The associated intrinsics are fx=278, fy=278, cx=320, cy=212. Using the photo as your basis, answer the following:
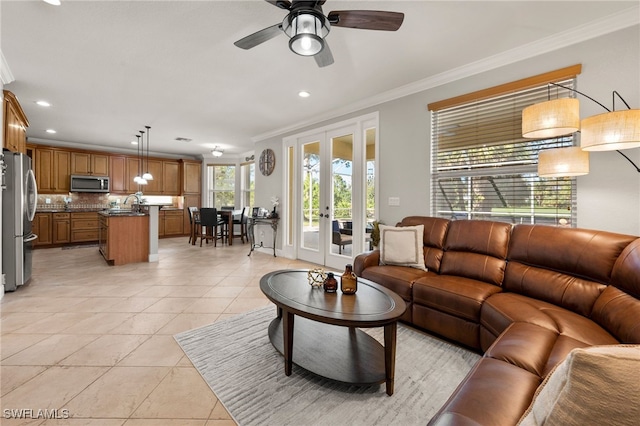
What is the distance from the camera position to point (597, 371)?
49 centimetres

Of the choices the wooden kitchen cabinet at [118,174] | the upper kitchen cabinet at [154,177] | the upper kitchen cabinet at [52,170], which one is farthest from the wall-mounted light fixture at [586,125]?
the upper kitchen cabinet at [52,170]

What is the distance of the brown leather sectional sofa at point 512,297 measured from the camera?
1.12 metres

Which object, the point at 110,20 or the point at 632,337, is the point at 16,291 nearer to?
the point at 110,20

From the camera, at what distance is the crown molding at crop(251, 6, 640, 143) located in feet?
7.32

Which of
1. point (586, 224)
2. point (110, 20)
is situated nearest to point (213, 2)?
point (110, 20)

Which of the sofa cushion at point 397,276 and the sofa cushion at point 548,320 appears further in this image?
the sofa cushion at point 397,276

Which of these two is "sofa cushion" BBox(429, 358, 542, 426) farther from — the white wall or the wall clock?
the wall clock

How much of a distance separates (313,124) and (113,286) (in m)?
3.91

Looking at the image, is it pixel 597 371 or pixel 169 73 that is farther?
pixel 169 73

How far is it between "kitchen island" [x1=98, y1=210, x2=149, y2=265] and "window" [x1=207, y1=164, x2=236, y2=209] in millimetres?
3723

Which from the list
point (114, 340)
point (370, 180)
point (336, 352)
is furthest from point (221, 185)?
point (336, 352)

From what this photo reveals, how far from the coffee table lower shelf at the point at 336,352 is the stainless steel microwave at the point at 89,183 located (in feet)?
24.1

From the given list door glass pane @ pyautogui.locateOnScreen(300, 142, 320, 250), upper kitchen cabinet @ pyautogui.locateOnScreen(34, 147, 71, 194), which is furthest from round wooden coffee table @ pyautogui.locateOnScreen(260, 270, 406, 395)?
upper kitchen cabinet @ pyautogui.locateOnScreen(34, 147, 71, 194)

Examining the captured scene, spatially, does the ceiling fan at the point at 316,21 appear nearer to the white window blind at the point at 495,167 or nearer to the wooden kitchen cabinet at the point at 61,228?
the white window blind at the point at 495,167
